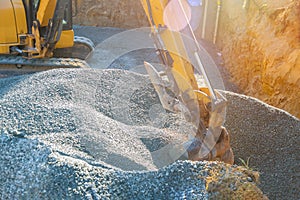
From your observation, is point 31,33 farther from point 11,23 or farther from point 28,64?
point 28,64

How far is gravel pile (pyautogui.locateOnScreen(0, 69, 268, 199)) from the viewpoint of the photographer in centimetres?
246

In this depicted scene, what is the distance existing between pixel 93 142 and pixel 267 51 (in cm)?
326

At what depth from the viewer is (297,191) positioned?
3.16m

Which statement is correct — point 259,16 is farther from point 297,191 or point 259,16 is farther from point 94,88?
point 297,191

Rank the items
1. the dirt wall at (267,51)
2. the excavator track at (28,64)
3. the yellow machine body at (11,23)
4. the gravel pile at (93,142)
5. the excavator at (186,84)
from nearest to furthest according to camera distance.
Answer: the gravel pile at (93,142), the excavator at (186,84), the dirt wall at (267,51), the yellow machine body at (11,23), the excavator track at (28,64)

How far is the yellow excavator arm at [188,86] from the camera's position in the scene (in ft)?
10.00

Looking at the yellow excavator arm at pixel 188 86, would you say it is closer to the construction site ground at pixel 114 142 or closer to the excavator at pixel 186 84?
the excavator at pixel 186 84

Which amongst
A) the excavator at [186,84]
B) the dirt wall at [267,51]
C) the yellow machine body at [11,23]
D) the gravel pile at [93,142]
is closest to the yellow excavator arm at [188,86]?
the excavator at [186,84]

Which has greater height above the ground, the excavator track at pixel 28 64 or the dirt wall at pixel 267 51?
the dirt wall at pixel 267 51

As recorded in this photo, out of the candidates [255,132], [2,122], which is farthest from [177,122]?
[2,122]

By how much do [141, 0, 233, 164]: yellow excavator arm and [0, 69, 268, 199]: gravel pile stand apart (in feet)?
1.19

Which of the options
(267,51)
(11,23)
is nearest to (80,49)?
(11,23)

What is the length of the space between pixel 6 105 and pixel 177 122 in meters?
1.67

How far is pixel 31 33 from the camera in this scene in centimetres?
599
